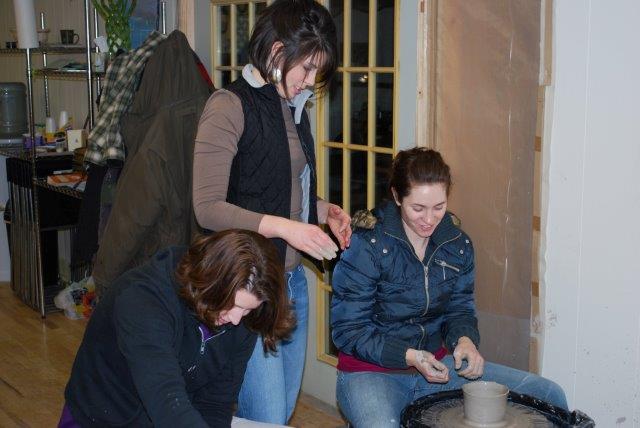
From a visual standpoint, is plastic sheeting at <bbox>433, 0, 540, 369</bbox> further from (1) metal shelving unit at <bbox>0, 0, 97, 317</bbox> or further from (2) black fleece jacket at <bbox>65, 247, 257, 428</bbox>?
(1) metal shelving unit at <bbox>0, 0, 97, 317</bbox>

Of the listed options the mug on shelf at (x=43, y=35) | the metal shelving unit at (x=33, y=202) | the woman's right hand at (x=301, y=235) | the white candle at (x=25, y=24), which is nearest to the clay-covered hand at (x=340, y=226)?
the woman's right hand at (x=301, y=235)

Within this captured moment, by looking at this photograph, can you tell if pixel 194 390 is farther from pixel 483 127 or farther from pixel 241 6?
pixel 241 6

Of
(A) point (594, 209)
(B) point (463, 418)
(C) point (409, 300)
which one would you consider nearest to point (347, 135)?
(C) point (409, 300)

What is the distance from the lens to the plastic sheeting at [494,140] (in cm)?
243

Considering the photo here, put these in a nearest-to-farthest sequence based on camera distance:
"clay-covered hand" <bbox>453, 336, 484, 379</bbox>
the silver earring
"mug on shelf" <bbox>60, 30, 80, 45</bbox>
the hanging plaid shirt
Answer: the silver earring → "clay-covered hand" <bbox>453, 336, 484, 379</bbox> → the hanging plaid shirt → "mug on shelf" <bbox>60, 30, 80, 45</bbox>

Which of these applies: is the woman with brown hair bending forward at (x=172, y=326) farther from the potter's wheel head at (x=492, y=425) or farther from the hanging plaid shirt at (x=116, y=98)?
the hanging plaid shirt at (x=116, y=98)

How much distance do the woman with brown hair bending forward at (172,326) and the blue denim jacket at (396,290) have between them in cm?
43

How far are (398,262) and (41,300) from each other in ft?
9.20

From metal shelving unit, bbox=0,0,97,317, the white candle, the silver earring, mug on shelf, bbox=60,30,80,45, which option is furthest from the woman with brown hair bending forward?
mug on shelf, bbox=60,30,80,45

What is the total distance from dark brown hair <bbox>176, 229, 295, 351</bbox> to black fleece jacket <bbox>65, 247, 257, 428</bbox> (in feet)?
0.18

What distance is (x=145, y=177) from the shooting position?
2854mm

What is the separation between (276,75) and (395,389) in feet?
2.72

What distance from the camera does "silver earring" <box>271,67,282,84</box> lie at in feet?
6.86

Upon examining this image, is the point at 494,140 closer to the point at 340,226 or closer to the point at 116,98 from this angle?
the point at 340,226
